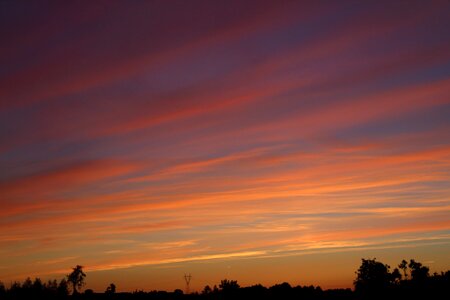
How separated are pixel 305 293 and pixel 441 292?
21.3 meters

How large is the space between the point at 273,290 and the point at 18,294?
38825 mm

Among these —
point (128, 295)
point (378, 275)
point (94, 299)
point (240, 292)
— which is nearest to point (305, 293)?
point (240, 292)

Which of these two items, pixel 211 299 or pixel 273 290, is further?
pixel 273 290

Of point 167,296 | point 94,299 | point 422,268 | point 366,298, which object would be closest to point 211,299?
point 167,296

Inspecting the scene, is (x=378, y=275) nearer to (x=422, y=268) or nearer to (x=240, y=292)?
(x=422, y=268)

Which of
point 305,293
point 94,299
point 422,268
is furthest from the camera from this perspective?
point 422,268

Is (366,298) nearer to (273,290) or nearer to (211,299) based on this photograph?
(273,290)

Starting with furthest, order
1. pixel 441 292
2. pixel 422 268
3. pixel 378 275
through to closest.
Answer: pixel 422 268
pixel 378 275
pixel 441 292

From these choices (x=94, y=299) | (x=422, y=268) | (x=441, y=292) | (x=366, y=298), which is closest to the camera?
(x=441, y=292)

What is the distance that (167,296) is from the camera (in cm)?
7356

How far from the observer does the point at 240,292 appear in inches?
3066

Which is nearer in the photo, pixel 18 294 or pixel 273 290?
pixel 18 294

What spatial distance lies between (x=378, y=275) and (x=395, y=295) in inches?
3442

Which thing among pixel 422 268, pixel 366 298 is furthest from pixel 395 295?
pixel 422 268
